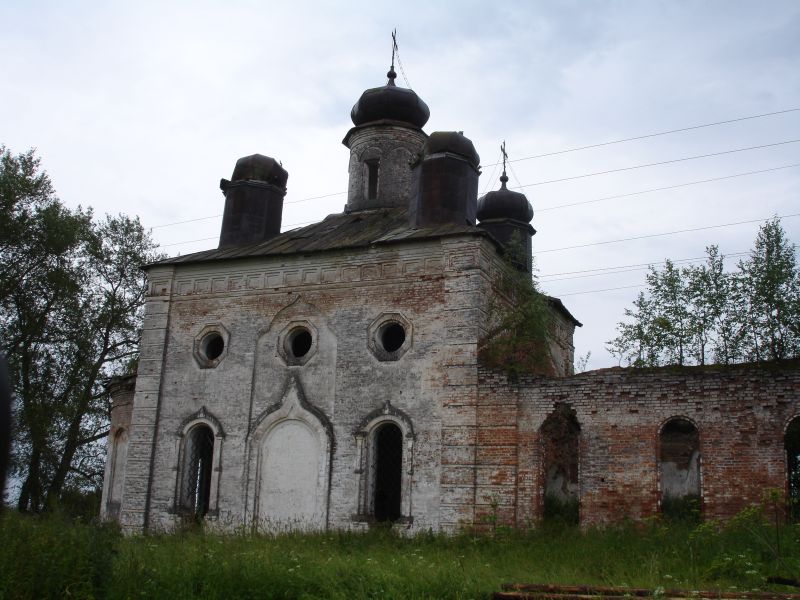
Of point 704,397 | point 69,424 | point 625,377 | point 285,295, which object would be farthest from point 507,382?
point 69,424

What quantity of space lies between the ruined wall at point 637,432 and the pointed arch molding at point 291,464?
294 centimetres

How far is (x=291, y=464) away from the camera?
1498 centimetres

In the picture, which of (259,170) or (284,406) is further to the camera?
(259,170)

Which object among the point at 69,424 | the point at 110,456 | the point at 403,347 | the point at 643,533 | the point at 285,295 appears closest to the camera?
the point at 643,533

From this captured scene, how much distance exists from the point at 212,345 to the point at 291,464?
313cm

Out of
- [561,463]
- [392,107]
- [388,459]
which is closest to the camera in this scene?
[388,459]

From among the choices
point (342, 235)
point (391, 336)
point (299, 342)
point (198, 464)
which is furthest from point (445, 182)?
point (198, 464)

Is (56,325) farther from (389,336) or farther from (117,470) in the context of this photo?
(389,336)

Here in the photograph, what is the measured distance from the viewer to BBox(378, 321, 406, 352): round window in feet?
49.5

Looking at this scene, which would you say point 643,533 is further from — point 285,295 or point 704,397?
point 285,295

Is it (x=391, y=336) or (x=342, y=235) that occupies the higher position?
(x=342, y=235)

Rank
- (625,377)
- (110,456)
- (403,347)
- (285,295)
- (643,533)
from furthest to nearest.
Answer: (110,456), (285,295), (403,347), (625,377), (643,533)

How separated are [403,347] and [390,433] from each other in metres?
1.53

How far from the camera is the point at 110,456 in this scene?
18.6 metres
